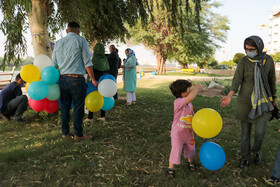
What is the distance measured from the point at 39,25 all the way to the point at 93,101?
293 cm

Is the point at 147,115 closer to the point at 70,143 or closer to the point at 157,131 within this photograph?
the point at 157,131

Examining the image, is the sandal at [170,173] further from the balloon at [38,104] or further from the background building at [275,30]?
the background building at [275,30]

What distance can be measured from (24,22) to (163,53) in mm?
24182

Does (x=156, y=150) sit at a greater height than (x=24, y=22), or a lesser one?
lesser

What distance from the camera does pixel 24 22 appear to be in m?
5.75

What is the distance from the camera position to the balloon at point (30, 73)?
13.7ft

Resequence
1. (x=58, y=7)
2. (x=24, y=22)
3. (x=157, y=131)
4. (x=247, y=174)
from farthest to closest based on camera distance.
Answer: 1. (x=58, y=7)
2. (x=24, y=22)
3. (x=157, y=131)
4. (x=247, y=174)

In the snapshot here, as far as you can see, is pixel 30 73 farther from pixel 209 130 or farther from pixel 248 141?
pixel 248 141

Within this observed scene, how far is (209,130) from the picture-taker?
98.0 inches

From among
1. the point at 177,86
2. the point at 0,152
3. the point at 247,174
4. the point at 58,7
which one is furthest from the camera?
the point at 58,7

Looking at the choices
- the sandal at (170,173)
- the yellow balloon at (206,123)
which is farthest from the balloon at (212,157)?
the sandal at (170,173)

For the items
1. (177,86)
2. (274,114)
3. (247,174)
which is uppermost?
(177,86)

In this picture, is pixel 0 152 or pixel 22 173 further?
pixel 0 152

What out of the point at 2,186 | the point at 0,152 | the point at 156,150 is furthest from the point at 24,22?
the point at 156,150
